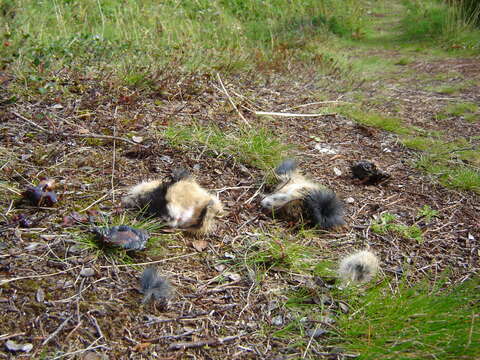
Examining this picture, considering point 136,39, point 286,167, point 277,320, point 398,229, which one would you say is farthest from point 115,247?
point 136,39

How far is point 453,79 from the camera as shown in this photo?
5609mm

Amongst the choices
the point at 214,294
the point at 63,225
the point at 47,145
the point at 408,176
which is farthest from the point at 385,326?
the point at 47,145

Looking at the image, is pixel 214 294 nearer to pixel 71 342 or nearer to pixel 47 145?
pixel 71 342

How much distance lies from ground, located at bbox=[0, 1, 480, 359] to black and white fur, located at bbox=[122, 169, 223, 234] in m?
0.07

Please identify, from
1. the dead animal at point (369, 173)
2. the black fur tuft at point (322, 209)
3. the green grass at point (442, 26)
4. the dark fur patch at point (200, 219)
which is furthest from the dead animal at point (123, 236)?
the green grass at point (442, 26)

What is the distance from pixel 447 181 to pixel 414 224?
666 mm

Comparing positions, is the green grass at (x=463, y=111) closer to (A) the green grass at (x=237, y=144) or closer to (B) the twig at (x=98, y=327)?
(A) the green grass at (x=237, y=144)

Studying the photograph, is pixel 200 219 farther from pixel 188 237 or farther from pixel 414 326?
pixel 414 326

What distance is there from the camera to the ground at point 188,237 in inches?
52.7

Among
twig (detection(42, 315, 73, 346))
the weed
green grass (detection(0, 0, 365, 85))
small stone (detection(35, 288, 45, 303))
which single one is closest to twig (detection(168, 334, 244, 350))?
twig (detection(42, 315, 73, 346))

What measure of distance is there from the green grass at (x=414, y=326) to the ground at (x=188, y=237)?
10cm

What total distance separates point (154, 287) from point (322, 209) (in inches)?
37.3

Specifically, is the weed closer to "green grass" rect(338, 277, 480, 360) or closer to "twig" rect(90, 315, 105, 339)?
"green grass" rect(338, 277, 480, 360)

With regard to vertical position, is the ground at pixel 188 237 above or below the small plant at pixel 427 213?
above
